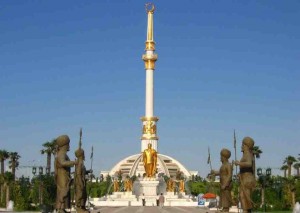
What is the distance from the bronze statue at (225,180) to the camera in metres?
23.0

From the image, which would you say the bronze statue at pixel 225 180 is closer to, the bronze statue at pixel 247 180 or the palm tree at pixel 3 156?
the bronze statue at pixel 247 180

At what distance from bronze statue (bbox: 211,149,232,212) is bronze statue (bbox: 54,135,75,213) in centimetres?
678

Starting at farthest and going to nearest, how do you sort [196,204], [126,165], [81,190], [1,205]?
[126,165] < [196,204] < [1,205] < [81,190]

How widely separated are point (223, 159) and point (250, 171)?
3.22 metres

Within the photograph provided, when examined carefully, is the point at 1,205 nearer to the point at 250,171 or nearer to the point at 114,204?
the point at 114,204

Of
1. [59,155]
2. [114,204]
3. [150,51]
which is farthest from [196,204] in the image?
[59,155]

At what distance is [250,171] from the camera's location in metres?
20.3

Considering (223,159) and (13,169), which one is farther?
(13,169)

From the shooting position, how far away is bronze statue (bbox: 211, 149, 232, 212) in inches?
905

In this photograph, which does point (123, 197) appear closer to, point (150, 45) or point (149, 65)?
point (149, 65)

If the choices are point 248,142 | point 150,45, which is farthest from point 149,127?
point 248,142

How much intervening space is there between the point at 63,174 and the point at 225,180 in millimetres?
7294

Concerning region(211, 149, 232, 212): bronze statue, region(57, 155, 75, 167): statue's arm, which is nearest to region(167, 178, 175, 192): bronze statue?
region(211, 149, 232, 212): bronze statue

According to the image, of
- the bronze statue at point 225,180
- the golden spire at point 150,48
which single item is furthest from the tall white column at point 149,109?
the bronze statue at point 225,180
